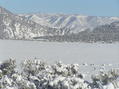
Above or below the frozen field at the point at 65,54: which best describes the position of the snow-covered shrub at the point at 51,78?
above

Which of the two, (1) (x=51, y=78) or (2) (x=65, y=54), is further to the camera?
(2) (x=65, y=54)

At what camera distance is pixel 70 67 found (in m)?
21.6

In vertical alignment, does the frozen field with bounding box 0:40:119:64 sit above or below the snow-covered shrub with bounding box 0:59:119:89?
below

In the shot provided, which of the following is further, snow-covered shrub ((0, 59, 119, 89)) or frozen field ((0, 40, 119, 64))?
frozen field ((0, 40, 119, 64))

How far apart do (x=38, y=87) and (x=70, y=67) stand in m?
2.81

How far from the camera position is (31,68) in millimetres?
22531

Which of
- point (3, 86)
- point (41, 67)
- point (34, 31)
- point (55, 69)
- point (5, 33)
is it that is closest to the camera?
point (3, 86)

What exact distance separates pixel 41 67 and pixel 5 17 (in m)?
178

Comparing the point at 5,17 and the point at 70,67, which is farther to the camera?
the point at 5,17

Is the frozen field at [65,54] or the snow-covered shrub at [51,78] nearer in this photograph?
the snow-covered shrub at [51,78]

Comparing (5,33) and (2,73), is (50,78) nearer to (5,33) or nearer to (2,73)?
(2,73)

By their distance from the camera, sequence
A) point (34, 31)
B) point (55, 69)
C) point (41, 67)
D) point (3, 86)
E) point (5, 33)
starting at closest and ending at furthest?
point (3, 86), point (55, 69), point (41, 67), point (5, 33), point (34, 31)

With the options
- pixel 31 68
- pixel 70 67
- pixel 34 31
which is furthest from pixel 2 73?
pixel 34 31

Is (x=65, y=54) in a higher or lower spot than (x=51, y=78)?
lower
